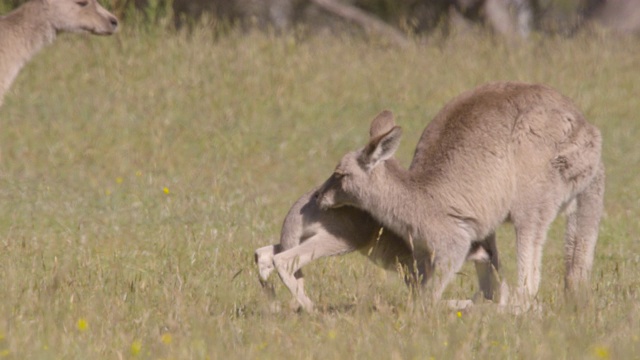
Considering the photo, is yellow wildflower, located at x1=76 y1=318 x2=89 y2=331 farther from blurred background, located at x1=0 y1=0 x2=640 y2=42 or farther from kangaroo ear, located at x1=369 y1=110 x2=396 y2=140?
blurred background, located at x1=0 y1=0 x2=640 y2=42

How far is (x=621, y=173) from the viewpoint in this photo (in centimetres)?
1111

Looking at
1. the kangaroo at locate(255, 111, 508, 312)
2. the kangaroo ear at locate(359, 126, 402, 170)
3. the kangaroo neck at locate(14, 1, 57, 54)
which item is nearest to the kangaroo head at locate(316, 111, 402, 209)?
the kangaroo ear at locate(359, 126, 402, 170)

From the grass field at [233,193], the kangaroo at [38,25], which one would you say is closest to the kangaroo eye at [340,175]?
the grass field at [233,193]

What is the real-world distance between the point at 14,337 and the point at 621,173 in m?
7.67

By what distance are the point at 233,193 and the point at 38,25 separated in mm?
2477

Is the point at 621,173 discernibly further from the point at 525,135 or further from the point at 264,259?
the point at 264,259

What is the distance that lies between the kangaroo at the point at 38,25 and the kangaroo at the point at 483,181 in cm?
498

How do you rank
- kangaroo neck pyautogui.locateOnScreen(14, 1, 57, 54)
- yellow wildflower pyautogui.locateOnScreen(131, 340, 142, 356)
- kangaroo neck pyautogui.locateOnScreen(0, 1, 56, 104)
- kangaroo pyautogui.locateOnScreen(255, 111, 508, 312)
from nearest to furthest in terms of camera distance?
yellow wildflower pyautogui.locateOnScreen(131, 340, 142, 356)
kangaroo pyautogui.locateOnScreen(255, 111, 508, 312)
kangaroo neck pyautogui.locateOnScreen(0, 1, 56, 104)
kangaroo neck pyautogui.locateOnScreen(14, 1, 57, 54)

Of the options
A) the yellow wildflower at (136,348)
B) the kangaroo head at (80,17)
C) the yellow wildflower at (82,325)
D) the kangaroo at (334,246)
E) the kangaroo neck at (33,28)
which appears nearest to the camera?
the yellow wildflower at (136,348)

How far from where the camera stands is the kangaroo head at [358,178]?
5.99 metres

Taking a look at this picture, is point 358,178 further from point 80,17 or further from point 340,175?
point 80,17

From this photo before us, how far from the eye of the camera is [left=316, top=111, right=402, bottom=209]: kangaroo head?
5992 millimetres

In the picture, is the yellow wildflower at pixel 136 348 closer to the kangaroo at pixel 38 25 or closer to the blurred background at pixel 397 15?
the kangaroo at pixel 38 25

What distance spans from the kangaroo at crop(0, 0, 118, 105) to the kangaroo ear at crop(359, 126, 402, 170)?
4.94 metres
